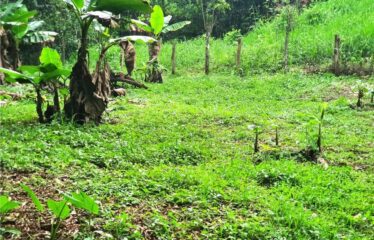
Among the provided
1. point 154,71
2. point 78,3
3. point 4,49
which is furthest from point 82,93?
point 154,71

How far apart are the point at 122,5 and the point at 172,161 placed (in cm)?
295

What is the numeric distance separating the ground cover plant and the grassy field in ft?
0.05

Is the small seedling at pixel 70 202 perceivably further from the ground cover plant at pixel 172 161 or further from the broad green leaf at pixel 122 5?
the broad green leaf at pixel 122 5

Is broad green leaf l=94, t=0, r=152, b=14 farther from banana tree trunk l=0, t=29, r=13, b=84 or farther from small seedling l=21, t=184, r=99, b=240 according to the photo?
banana tree trunk l=0, t=29, r=13, b=84

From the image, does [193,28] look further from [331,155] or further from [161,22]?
[331,155]

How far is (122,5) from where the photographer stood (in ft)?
23.3

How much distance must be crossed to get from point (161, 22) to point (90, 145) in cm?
406

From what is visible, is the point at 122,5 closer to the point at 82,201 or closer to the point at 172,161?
the point at 172,161

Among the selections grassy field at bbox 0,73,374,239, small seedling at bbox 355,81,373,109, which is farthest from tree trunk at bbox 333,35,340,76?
grassy field at bbox 0,73,374,239

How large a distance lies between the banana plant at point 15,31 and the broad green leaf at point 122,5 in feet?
3.54

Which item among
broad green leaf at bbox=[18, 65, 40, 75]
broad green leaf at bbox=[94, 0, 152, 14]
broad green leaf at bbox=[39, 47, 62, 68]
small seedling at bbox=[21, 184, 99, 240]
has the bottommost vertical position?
small seedling at bbox=[21, 184, 99, 240]

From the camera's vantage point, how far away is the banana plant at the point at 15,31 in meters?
6.77

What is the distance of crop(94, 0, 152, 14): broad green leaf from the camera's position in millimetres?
6973

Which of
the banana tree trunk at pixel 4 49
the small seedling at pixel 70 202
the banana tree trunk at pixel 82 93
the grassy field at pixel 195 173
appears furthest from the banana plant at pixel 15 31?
the small seedling at pixel 70 202
